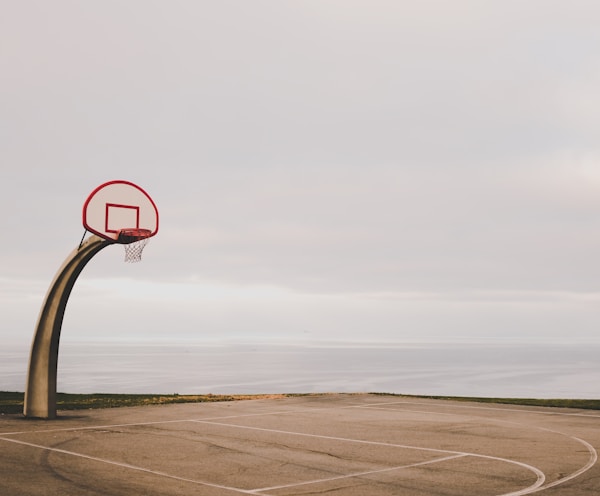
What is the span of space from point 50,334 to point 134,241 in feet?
10.3

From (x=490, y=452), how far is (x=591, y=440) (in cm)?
310

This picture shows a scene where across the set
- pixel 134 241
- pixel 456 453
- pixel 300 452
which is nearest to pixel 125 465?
pixel 300 452

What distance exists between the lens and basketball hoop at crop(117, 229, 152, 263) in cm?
1803

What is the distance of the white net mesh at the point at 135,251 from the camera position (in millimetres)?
19203

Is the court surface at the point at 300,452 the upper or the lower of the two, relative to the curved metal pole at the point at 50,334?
lower

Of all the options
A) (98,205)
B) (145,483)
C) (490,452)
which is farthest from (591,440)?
(98,205)

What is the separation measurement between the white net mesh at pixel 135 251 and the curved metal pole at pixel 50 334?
134 centimetres

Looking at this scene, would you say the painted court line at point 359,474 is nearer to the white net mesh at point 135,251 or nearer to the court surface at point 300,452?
the court surface at point 300,452

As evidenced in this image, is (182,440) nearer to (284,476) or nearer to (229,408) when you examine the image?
(284,476)

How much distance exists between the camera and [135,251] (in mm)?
19344

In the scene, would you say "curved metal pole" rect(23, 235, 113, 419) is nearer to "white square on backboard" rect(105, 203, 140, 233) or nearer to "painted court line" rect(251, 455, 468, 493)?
"white square on backboard" rect(105, 203, 140, 233)

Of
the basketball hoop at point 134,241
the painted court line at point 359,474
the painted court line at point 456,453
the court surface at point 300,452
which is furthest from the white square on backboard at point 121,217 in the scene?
the painted court line at point 359,474

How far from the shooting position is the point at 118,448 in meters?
A: 13.5

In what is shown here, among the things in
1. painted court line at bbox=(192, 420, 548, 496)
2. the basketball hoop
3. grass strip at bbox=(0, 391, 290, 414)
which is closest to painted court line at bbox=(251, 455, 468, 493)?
painted court line at bbox=(192, 420, 548, 496)
